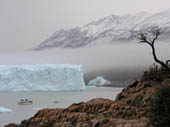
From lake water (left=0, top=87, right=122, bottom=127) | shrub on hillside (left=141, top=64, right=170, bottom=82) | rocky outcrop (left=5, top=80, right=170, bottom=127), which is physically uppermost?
shrub on hillside (left=141, top=64, right=170, bottom=82)

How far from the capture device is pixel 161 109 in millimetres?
4996

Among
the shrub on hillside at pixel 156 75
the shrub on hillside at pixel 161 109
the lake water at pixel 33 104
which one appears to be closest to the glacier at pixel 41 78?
the lake water at pixel 33 104

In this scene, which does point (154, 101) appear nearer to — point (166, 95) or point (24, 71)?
point (166, 95)

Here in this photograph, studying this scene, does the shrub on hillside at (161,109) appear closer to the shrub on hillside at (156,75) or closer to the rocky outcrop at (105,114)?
the rocky outcrop at (105,114)

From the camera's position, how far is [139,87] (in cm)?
801

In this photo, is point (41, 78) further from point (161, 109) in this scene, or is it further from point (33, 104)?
point (161, 109)

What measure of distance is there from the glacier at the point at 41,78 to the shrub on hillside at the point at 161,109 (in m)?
47.7

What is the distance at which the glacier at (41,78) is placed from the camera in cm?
5197

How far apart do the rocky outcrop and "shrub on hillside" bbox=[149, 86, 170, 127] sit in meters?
0.26

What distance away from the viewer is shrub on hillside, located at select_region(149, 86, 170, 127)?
4789 mm

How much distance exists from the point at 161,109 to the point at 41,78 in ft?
161

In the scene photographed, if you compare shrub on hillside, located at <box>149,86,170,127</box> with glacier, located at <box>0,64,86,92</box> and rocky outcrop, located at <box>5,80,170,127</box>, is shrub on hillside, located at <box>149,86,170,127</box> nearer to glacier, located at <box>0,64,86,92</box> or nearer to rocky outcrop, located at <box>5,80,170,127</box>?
rocky outcrop, located at <box>5,80,170,127</box>

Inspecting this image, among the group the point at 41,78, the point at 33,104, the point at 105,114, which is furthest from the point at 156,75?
the point at 41,78

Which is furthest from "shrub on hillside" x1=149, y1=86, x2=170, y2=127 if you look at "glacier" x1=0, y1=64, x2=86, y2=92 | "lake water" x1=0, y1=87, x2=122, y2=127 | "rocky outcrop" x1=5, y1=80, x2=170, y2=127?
"glacier" x1=0, y1=64, x2=86, y2=92
